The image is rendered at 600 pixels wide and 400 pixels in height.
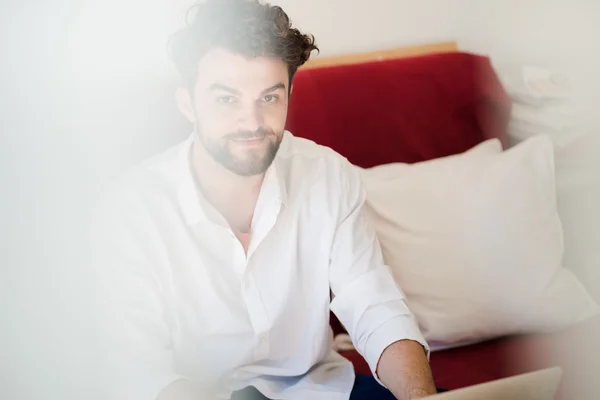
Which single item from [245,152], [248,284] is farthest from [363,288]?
[245,152]

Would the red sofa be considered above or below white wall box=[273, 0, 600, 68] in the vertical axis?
below

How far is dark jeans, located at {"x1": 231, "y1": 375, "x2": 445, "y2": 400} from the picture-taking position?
88cm

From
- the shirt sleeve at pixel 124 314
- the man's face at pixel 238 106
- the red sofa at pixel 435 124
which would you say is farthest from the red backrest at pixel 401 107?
the shirt sleeve at pixel 124 314

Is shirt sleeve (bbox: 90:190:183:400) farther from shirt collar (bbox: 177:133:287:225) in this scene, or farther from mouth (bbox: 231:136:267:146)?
mouth (bbox: 231:136:267:146)

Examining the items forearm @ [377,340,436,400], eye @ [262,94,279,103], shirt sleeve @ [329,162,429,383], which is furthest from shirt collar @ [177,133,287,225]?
forearm @ [377,340,436,400]

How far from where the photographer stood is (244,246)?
2.76 feet

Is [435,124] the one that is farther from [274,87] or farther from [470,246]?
[274,87]

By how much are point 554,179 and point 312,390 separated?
2.00 ft

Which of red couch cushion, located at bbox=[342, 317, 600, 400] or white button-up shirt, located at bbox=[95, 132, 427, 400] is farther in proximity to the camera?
red couch cushion, located at bbox=[342, 317, 600, 400]


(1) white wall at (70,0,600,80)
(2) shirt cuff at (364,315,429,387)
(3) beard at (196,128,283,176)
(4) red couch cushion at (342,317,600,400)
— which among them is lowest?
(4) red couch cushion at (342,317,600,400)

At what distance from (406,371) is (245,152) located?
392mm

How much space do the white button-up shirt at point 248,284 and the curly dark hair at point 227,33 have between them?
0.41 feet

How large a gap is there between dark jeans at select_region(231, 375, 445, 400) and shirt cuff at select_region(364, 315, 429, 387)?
0.16 ft

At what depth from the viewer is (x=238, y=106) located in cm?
75
